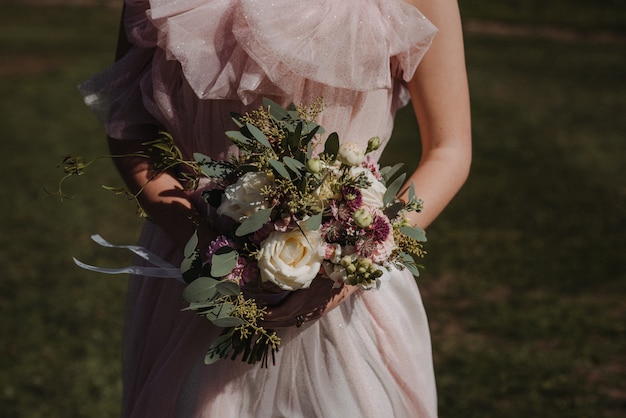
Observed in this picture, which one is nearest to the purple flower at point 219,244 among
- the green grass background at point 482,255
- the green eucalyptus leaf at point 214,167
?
the green eucalyptus leaf at point 214,167

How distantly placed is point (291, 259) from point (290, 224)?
0.09 meters

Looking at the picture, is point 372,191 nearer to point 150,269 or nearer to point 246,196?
point 246,196

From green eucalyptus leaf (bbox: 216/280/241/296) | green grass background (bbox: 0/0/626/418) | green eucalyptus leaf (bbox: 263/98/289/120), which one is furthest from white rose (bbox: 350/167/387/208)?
green grass background (bbox: 0/0/626/418)

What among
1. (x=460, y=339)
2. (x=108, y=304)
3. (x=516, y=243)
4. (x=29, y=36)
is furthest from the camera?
(x=29, y=36)

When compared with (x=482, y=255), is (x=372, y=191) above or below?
above

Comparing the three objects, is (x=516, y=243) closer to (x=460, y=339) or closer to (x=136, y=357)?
(x=460, y=339)

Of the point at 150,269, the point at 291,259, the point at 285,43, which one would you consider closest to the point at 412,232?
the point at 291,259

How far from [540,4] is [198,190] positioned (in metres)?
19.8

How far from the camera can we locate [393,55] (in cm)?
247

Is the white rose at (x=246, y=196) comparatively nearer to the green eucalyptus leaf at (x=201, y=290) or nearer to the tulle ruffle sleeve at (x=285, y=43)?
the green eucalyptus leaf at (x=201, y=290)

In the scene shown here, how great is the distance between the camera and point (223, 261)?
214 centimetres

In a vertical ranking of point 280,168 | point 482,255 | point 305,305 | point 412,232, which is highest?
point 280,168

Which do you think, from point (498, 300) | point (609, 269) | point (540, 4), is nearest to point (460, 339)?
point (498, 300)

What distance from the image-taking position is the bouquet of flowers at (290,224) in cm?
210
